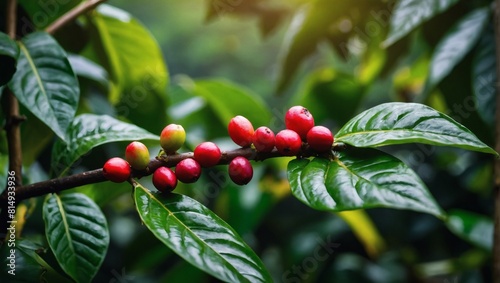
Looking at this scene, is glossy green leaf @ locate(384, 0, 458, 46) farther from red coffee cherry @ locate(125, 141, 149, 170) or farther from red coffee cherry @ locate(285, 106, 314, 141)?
red coffee cherry @ locate(125, 141, 149, 170)

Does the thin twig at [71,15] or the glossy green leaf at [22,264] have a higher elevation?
the thin twig at [71,15]

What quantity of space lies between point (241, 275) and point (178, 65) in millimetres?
3208

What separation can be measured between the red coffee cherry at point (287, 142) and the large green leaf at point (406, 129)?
5 cm

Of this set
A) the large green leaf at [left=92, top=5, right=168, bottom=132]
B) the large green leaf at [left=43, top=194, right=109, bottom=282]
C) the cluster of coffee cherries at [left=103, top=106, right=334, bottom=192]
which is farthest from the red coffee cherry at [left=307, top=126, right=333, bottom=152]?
the large green leaf at [left=92, top=5, right=168, bottom=132]

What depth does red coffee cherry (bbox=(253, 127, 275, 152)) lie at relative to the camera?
50 centimetres

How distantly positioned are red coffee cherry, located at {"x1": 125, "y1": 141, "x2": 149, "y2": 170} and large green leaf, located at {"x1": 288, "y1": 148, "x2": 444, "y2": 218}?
14 cm

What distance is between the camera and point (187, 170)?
50cm

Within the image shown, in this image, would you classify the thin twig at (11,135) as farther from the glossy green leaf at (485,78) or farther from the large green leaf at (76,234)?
the glossy green leaf at (485,78)

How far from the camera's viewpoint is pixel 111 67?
104 centimetres

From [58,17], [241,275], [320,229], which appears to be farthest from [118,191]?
[320,229]

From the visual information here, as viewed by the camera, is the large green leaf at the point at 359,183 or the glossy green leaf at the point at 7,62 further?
the glossy green leaf at the point at 7,62

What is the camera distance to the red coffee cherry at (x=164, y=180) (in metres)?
0.50

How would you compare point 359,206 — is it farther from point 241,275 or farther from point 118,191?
point 118,191

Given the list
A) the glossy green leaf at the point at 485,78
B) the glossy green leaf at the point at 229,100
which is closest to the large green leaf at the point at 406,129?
the glossy green leaf at the point at 485,78
